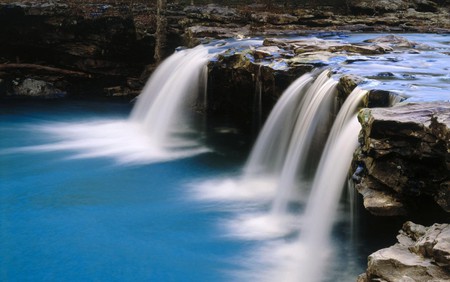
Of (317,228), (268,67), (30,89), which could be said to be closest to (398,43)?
(268,67)

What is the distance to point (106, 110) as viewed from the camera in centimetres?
1614

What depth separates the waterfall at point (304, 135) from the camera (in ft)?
28.9

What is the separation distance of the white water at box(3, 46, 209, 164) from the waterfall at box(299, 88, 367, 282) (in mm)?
4587

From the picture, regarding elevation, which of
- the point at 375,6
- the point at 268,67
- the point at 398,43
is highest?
the point at 375,6

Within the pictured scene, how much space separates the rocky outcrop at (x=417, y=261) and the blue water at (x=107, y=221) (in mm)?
2438

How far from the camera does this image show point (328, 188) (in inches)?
290

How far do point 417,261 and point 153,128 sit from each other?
9.97 metres

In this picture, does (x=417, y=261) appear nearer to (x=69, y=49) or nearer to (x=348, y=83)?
(x=348, y=83)

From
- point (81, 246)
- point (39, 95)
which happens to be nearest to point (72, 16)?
point (39, 95)

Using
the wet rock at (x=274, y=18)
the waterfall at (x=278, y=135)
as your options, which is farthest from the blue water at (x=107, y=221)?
the wet rock at (x=274, y=18)

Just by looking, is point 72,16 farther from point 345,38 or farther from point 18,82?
point 345,38

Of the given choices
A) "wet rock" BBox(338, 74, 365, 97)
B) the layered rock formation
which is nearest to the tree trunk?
the layered rock formation

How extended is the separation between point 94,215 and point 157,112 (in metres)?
5.95

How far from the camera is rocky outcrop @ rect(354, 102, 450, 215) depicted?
5539 millimetres
